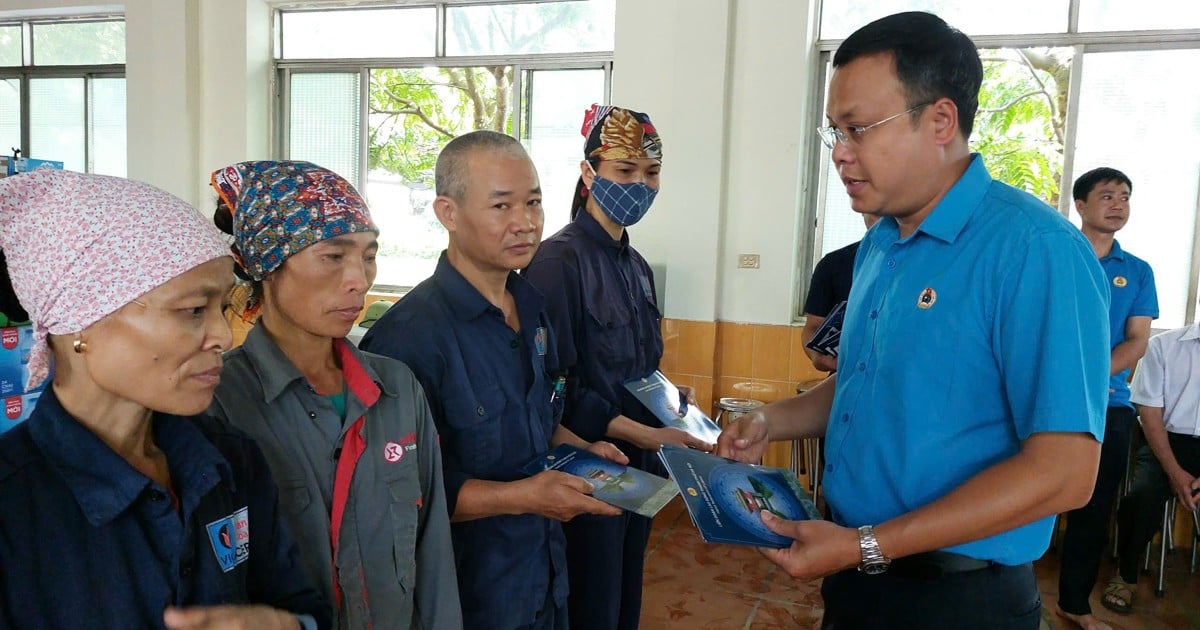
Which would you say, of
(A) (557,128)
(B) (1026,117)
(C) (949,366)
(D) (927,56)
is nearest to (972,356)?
(C) (949,366)

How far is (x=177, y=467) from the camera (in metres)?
1.08

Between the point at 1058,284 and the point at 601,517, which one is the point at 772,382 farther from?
the point at 1058,284

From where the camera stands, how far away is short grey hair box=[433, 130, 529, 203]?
1.90 meters

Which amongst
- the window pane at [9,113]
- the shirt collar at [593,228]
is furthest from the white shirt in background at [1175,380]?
the window pane at [9,113]

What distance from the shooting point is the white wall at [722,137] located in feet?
15.6

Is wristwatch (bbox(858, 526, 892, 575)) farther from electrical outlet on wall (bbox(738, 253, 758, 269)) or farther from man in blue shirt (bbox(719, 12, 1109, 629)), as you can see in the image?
electrical outlet on wall (bbox(738, 253, 758, 269))

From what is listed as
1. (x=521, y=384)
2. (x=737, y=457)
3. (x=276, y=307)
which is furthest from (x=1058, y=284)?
(x=276, y=307)

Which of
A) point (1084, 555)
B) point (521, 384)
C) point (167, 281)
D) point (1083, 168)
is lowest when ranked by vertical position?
point (1084, 555)

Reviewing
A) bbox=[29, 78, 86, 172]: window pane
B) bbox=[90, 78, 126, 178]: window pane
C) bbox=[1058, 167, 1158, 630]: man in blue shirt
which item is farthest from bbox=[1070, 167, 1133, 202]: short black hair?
bbox=[29, 78, 86, 172]: window pane

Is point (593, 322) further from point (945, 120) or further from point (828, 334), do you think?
point (945, 120)

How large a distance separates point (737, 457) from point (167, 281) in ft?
4.15

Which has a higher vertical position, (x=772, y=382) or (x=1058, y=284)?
(x=1058, y=284)

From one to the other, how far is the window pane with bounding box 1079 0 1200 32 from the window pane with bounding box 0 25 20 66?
839 centimetres

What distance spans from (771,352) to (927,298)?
11.7ft
